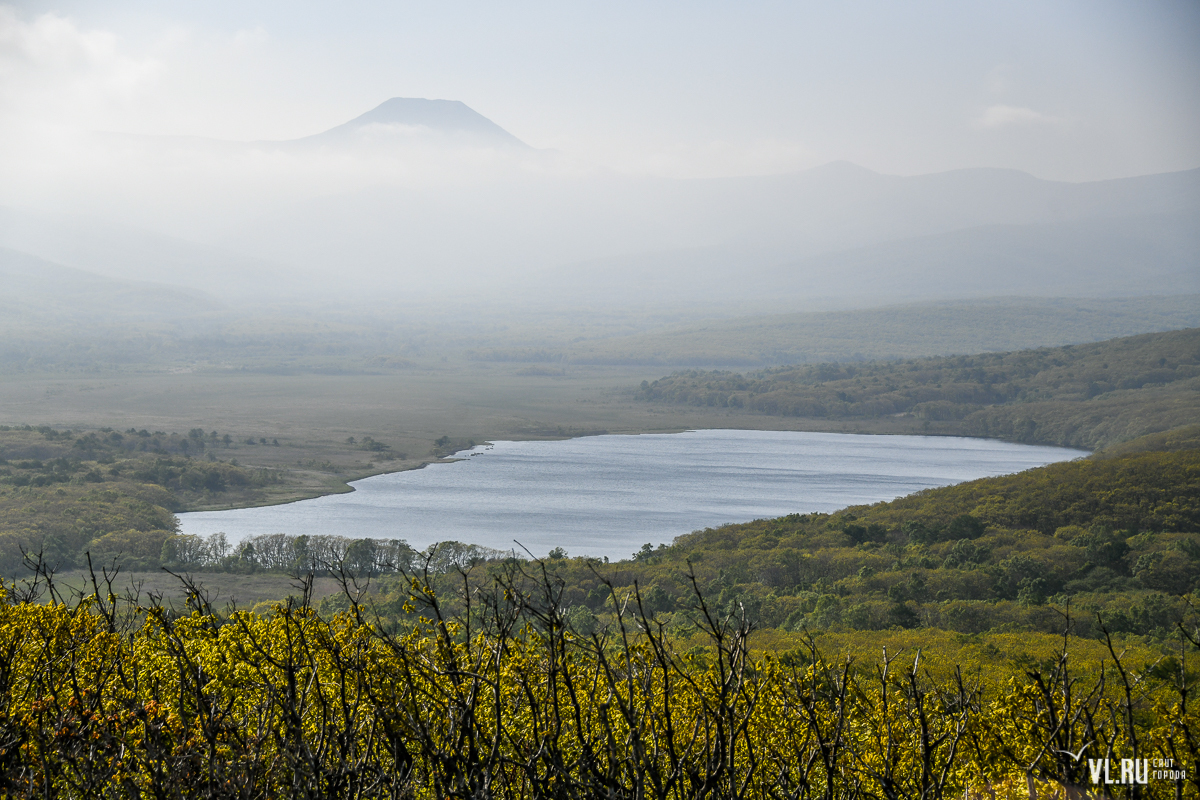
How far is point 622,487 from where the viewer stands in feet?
244

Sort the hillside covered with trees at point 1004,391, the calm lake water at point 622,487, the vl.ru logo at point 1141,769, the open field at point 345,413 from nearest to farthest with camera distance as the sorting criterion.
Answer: the vl.ru logo at point 1141,769 < the calm lake water at point 622,487 < the open field at point 345,413 < the hillside covered with trees at point 1004,391

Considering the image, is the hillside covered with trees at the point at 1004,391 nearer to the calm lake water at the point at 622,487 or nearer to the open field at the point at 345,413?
the open field at the point at 345,413

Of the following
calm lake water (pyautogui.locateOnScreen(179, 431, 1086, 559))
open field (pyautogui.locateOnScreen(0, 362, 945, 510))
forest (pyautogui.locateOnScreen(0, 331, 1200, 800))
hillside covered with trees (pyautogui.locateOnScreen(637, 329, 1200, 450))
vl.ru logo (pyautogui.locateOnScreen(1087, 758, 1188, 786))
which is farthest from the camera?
hillside covered with trees (pyautogui.locateOnScreen(637, 329, 1200, 450))

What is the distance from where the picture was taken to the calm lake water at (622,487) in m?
57.0

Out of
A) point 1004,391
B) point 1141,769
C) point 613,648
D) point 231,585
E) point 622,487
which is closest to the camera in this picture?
point 1141,769

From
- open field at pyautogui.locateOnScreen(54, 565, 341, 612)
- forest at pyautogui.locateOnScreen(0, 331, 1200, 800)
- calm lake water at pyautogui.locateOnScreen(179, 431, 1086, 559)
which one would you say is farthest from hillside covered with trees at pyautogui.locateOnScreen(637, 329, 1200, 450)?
open field at pyautogui.locateOnScreen(54, 565, 341, 612)

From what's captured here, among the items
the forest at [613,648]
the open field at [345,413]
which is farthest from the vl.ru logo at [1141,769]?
the open field at [345,413]

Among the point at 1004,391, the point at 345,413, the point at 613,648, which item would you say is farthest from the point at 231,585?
the point at 1004,391

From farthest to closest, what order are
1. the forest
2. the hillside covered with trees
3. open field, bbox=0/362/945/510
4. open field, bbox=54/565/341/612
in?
the hillside covered with trees < open field, bbox=0/362/945/510 < open field, bbox=54/565/341/612 < the forest

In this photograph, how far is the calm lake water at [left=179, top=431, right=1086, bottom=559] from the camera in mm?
57000

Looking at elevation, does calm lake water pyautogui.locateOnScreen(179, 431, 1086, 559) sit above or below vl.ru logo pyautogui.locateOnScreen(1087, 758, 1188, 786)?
below

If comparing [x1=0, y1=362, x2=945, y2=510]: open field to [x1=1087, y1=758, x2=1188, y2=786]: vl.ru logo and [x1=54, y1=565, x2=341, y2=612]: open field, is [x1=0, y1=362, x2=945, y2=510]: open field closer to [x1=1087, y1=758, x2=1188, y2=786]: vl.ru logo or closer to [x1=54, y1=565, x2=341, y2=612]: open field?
[x1=54, y1=565, x2=341, y2=612]: open field

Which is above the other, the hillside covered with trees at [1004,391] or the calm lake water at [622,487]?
the hillside covered with trees at [1004,391]

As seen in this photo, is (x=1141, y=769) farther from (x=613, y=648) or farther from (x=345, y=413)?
(x=345, y=413)
